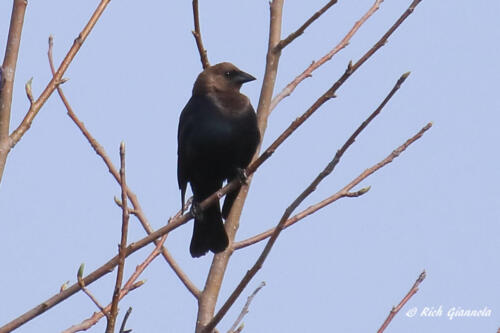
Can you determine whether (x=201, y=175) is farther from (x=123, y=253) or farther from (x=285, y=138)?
(x=123, y=253)

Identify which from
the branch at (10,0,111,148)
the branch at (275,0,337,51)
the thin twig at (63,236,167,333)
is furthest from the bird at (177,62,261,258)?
the branch at (10,0,111,148)

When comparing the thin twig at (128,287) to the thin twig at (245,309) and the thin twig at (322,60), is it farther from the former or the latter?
the thin twig at (322,60)

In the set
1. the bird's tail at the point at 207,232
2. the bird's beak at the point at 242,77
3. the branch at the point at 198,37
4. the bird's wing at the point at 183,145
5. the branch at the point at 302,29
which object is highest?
the bird's beak at the point at 242,77

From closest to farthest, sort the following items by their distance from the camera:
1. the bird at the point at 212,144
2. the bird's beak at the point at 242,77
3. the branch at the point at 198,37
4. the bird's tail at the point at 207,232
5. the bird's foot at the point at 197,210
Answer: the branch at the point at 198,37
the bird's foot at the point at 197,210
the bird's tail at the point at 207,232
the bird at the point at 212,144
the bird's beak at the point at 242,77

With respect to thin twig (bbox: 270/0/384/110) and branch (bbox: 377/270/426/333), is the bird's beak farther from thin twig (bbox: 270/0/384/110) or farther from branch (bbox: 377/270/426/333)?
branch (bbox: 377/270/426/333)

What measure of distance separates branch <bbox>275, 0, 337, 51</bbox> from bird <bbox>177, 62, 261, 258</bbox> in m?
0.76

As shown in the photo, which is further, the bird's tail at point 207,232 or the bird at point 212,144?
the bird at point 212,144

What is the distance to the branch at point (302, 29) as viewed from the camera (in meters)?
3.29

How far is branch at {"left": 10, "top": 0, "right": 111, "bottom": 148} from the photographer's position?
84.3 inches

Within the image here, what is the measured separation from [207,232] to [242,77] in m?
1.09

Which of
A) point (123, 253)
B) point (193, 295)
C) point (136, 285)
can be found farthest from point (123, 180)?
point (193, 295)

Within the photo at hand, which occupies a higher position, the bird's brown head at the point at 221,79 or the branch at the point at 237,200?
the bird's brown head at the point at 221,79

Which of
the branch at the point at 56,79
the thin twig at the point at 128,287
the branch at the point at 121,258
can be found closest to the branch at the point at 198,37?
the thin twig at the point at 128,287

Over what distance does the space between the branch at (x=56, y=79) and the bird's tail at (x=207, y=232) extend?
209cm
